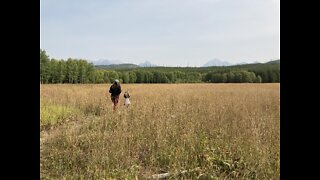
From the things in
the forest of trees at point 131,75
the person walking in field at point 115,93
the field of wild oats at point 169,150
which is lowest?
the field of wild oats at point 169,150


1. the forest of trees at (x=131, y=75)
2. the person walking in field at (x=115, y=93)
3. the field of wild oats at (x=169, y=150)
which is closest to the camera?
the field of wild oats at (x=169, y=150)

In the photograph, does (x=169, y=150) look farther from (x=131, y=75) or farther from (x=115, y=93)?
(x=131, y=75)

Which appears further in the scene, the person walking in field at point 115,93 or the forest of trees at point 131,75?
the forest of trees at point 131,75

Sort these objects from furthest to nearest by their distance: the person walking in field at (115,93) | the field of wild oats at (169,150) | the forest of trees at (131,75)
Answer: the forest of trees at (131,75) < the person walking in field at (115,93) < the field of wild oats at (169,150)

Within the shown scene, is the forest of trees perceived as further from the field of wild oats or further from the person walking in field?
the field of wild oats

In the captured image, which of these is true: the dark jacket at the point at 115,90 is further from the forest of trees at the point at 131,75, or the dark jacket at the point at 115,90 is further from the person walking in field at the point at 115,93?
the forest of trees at the point at 131,75

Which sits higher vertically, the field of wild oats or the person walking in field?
the person walking in field

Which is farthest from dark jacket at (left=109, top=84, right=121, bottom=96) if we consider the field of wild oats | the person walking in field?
the field of wild oats

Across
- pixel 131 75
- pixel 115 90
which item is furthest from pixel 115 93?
pixel 131 75

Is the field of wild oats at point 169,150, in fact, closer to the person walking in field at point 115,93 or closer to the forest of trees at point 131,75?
the person walking in field at point 115,93

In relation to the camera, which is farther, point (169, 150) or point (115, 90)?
point (115, 90)

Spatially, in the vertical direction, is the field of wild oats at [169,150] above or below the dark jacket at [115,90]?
below

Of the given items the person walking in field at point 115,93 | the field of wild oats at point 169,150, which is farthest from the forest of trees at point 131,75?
the field of wild oats at point 169,150
